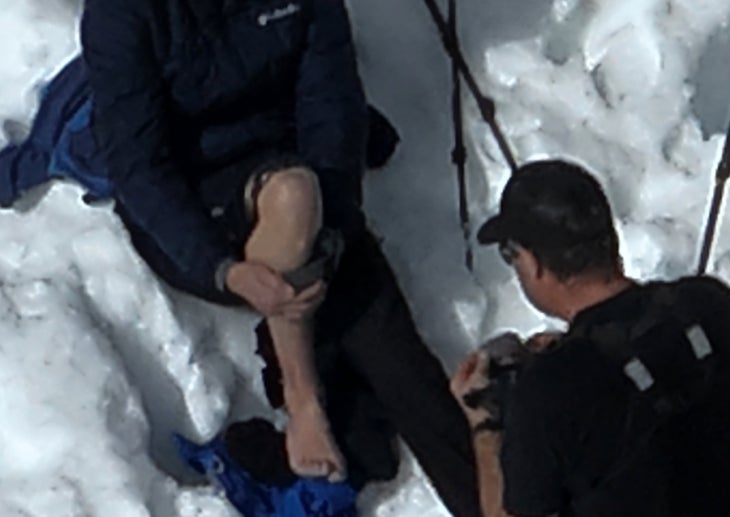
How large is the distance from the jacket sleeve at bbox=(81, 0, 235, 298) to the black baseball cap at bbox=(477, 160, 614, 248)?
2.48 ft

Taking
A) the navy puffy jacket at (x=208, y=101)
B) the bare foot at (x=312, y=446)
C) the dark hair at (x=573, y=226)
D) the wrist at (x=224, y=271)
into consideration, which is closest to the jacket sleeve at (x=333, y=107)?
the navy puffy jacket at (x=208, y=101)

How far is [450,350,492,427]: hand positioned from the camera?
3535 mm

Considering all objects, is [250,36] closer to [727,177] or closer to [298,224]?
[298,224]

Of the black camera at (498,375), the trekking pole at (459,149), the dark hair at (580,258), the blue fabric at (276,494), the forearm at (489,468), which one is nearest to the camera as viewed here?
the dark hair at (580,258)

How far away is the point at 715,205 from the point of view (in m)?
4.29

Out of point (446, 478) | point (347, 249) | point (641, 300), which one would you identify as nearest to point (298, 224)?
point (347, 249)

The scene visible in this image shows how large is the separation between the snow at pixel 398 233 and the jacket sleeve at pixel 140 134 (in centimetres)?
28

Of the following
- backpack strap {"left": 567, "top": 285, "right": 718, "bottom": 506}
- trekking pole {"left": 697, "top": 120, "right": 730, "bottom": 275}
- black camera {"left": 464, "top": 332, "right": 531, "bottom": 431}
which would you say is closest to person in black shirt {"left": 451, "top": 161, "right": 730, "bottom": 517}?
backpack strap {"left": 567, "top": 285, "right": 718, "bottom": 506}

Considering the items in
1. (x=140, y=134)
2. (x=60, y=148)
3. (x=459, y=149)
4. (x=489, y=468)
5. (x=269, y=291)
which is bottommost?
(x=489, y=468)

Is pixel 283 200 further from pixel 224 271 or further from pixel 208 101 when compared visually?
pixel 208 101

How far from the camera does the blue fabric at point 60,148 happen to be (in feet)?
13.2

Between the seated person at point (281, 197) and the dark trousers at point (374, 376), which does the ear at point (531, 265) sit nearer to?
the seated person at point (281, 197)

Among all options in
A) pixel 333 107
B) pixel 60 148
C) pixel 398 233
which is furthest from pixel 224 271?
pixel 398 233

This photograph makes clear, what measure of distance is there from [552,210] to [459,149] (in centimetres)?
124
